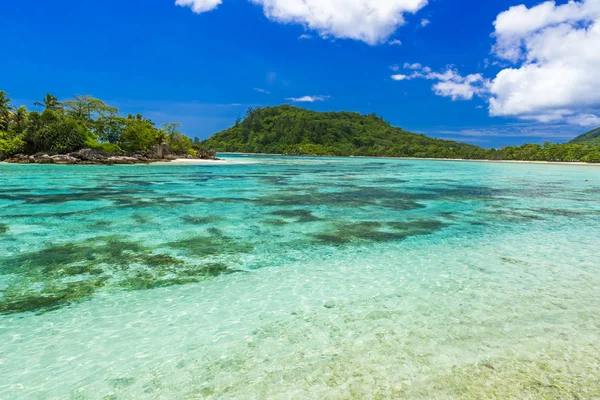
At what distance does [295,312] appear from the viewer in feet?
19.9

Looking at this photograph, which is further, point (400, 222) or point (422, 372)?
point (400, 222)

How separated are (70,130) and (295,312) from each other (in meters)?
64.2

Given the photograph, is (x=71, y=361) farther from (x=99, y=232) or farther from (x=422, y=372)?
(x=99, y=232)

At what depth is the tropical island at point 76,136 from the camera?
54938 mm

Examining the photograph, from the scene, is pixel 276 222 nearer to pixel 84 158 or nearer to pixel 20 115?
pixel 84 158

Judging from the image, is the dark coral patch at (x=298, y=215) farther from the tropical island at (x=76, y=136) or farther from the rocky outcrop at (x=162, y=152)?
the rocky outcrop at (x=162, y=152)

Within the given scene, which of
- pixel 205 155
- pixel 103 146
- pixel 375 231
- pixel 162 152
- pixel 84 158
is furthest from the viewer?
pixel 205 155

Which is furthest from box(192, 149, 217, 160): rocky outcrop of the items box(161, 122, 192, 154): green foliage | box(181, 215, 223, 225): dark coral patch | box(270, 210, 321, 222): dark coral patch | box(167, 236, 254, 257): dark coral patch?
box(167, 236, 254, 257): dark coral patch

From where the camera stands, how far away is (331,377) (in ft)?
13.9

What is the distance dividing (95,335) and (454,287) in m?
6.54

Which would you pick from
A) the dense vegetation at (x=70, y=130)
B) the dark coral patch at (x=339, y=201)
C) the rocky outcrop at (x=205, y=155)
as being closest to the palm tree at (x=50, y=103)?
the dense vegetation at (x=70, y=130)

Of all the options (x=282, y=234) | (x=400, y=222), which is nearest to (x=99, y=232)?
(x=282, y=234)

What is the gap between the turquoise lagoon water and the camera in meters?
4.17

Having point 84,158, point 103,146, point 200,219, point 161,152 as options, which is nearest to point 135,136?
point 103,146
